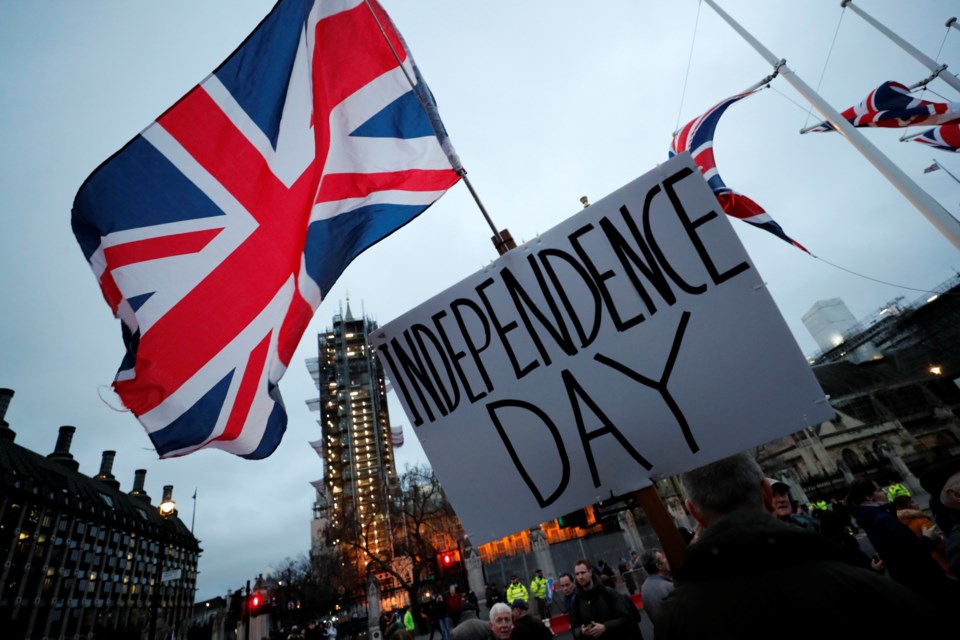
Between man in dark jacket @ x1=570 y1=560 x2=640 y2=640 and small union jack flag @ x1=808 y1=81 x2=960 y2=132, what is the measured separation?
434 inches

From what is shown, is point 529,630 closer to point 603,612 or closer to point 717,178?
point 603,612

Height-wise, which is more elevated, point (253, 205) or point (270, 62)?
point (270, 62)

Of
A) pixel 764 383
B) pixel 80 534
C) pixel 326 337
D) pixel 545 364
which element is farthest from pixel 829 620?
pixel 326 337

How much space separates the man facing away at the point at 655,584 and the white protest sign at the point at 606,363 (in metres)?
2.97

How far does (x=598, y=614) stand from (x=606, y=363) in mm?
3651

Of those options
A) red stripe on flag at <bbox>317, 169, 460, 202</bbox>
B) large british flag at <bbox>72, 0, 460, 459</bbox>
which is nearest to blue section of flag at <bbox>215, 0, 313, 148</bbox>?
large british flag at <bbox>72, 0, 460, 459</bbox>

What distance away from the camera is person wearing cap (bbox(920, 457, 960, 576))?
2678 mm

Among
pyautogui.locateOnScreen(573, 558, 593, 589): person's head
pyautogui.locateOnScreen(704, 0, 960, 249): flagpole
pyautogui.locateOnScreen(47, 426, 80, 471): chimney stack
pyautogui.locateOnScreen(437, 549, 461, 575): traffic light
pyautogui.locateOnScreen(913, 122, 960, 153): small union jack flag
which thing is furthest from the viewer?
pyautogui.locateOnScreen(47, 426, 80, 471): chimney stack

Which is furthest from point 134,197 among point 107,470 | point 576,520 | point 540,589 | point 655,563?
point 107,470

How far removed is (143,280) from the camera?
3.39m

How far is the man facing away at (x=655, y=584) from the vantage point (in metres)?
4.48

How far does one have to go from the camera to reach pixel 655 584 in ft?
15.1

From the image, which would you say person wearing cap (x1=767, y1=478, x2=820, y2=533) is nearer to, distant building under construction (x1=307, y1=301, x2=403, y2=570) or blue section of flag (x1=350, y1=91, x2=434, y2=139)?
blue section of flag (x1=350, y1=91, x2=434, y2=139)

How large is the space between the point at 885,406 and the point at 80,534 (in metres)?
99.7
